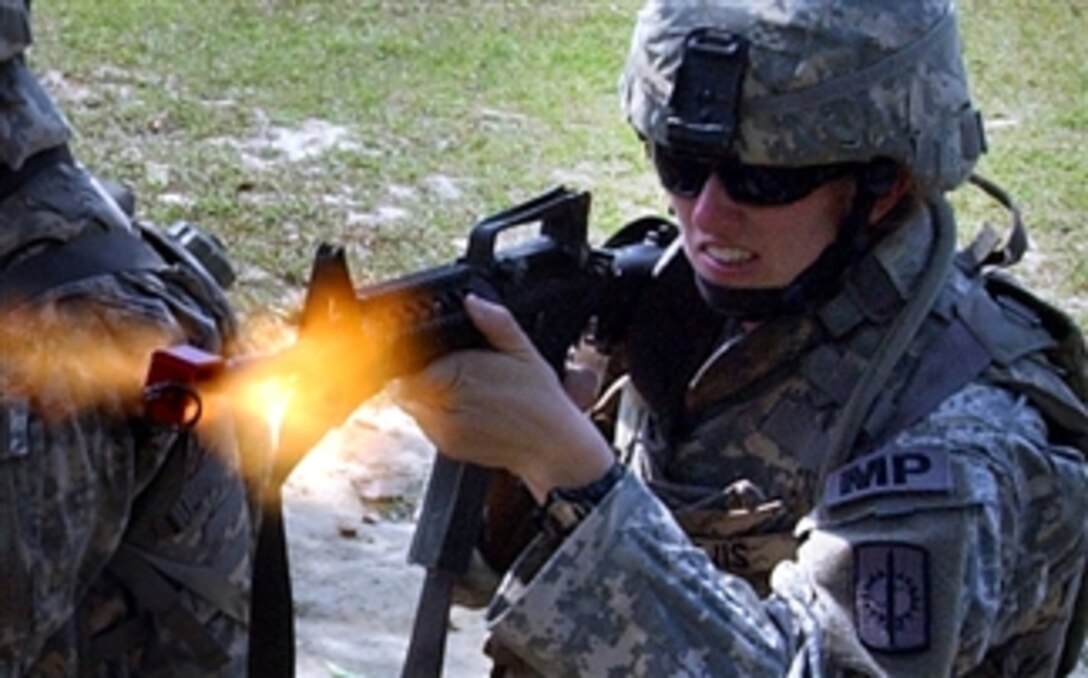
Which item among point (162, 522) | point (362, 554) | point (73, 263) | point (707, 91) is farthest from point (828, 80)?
point (362, 554)

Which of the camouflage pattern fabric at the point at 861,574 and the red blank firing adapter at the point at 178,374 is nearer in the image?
the red blank firing adapter at the point at 178,374

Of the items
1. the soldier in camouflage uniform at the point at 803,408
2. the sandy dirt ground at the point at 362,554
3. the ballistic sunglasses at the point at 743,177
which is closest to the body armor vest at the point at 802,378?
the soldier in camouflage uniform at the point at 803,408

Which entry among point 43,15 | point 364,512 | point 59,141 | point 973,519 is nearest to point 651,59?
point 973,519

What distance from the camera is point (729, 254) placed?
3225 millimetres

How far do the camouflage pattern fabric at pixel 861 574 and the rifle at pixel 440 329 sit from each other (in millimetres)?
250

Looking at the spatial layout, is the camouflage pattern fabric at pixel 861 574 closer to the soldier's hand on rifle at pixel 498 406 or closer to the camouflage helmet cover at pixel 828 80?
the soldier's hand on rifle at pixel 498 406

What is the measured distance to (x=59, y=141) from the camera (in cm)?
382

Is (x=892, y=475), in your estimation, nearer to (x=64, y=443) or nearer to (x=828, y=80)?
(x=828, y=80)

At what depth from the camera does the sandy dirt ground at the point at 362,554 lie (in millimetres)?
5957

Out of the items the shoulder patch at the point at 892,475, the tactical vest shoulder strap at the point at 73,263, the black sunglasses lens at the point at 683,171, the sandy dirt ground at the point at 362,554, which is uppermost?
the black sunglasses lens at the point at 683,171

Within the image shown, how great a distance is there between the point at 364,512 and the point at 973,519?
13.0 ft

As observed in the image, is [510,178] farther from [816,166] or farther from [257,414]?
[816,166]

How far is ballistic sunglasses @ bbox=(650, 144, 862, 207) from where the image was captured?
3184mm

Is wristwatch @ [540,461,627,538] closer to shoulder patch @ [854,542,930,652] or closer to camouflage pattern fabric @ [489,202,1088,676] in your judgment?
camouflage pattern fabric @ [489,202,1088,676]
